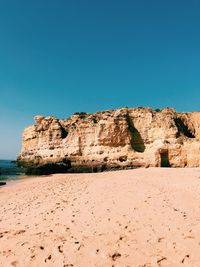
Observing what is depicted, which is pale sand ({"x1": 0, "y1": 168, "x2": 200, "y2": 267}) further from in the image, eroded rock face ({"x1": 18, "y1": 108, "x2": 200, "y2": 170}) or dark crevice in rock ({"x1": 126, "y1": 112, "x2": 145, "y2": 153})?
dark crevice in rock ({"x1": 126, "y1": 112, "x2": 145, "y2": 153})

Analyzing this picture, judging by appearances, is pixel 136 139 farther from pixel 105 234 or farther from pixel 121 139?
pixel 105 234

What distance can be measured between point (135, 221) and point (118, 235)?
117 cm

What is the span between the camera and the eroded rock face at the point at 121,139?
105 feet

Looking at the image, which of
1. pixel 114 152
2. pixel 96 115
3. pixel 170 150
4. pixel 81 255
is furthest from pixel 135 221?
pixel 96 115

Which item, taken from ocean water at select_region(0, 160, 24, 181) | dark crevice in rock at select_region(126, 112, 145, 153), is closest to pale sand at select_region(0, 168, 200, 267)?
ocean water at select_region(0, 160, 24, 181)

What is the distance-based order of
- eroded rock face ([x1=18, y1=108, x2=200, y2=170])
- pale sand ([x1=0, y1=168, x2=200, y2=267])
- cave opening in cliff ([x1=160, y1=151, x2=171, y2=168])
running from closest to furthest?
pale sand ([x1=0, y1=168, x2=200, y2=267]) → cave opening in cliff ([x1=160, y1=151, x2=171, y2=168]) → eroded rock face ([x1=18, y1=108, x2=200, y2=170])

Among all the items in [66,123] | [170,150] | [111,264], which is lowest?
[111,264]

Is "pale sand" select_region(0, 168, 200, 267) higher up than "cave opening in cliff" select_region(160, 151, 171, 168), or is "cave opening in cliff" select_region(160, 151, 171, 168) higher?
"cave opening in cliff" select_region(160, 151, 171, 168)

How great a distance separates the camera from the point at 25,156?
54188 millimetres

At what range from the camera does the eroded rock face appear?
3215 cm

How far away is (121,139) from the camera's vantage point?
130 ft

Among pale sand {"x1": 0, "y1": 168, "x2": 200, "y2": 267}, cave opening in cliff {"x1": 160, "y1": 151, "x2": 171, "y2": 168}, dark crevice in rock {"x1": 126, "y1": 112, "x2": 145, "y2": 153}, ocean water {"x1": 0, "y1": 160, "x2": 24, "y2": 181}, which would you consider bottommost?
pale sand {"x1": 0, "y1": 168, "x2": 200, "y2": 267}

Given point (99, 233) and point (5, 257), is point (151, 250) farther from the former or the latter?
point (5, 257)

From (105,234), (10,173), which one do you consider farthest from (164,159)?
(105,234)
